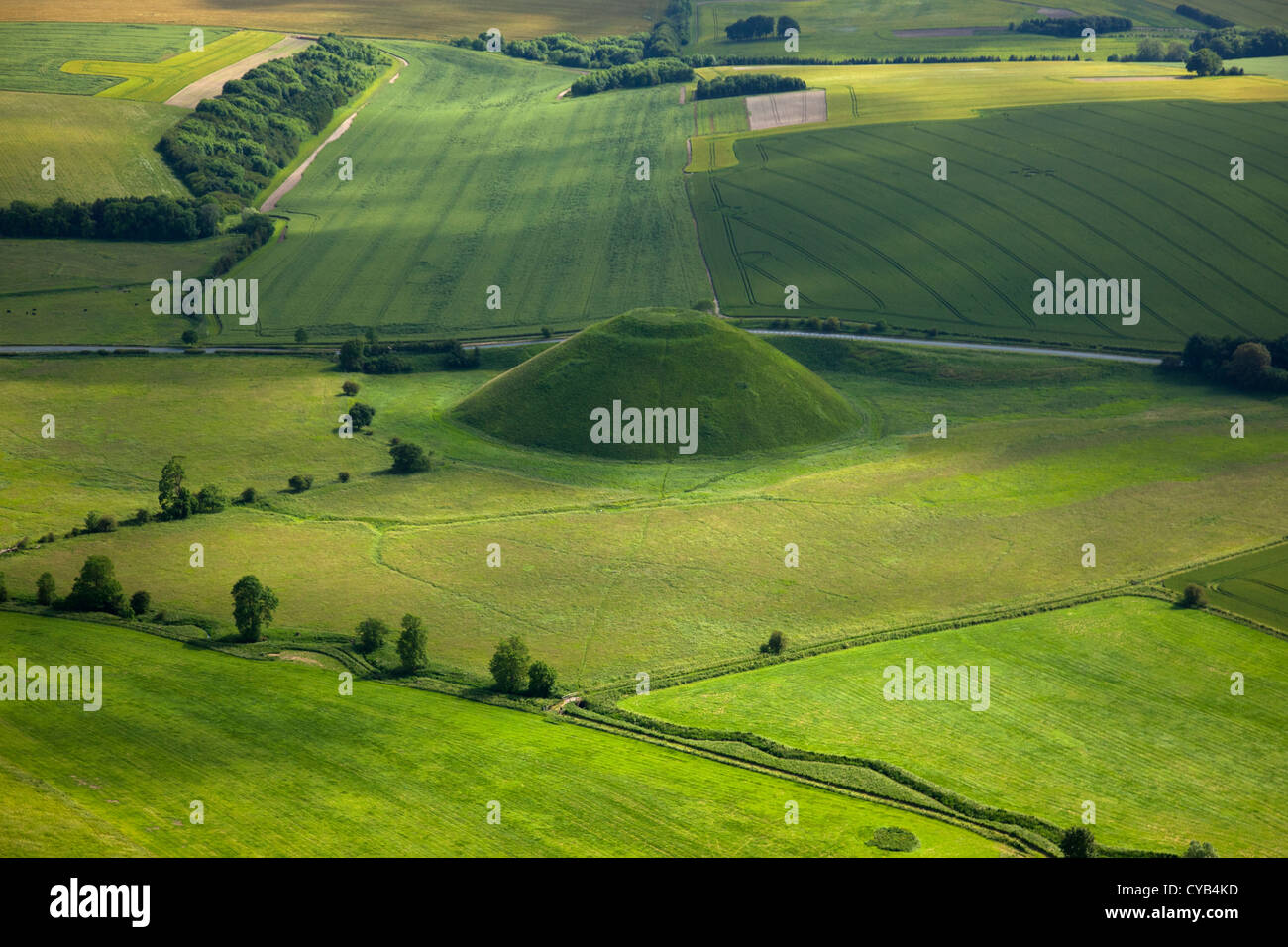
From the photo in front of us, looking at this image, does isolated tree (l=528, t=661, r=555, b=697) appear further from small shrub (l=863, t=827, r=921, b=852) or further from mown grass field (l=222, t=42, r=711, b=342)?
mown grass field (l=222, t=42, r=711, b=342)

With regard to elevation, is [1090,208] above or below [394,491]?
above

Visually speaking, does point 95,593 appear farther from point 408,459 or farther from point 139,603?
point 408,459

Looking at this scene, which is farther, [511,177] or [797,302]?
[511,177]

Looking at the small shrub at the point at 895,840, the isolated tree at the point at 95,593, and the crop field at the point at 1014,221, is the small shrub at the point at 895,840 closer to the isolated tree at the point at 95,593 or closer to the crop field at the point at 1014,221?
the isolated tree at the point at 95,593

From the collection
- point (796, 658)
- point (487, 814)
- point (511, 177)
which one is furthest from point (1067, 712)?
point (511, 177)

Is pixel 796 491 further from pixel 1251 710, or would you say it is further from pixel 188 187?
pixel 188 187

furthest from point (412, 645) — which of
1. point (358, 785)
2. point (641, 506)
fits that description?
point (641, 506)

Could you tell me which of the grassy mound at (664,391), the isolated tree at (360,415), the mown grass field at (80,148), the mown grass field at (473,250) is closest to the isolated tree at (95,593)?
the isolated tree at (360,415)

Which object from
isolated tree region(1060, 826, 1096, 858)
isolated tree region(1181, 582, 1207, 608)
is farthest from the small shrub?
isolated tree region(1181, 582, 1207, 608)
